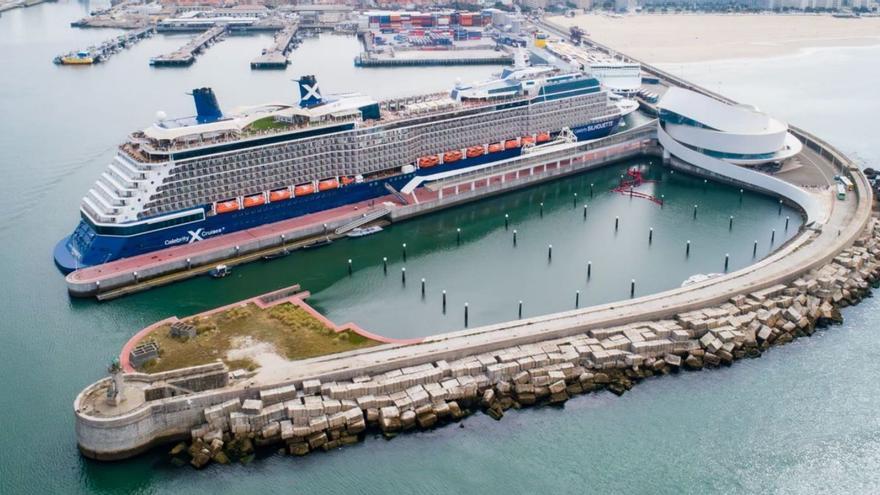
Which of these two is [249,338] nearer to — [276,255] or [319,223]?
[276,255]

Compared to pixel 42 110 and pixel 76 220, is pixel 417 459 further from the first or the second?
pixel 42 110

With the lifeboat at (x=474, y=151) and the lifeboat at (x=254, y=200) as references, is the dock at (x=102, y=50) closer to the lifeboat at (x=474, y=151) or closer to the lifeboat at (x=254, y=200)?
the lifeboat at (x=474, y=151)

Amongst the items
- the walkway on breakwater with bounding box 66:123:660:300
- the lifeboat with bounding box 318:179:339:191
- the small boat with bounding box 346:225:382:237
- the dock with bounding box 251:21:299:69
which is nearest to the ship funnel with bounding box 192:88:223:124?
the walkway on breakwater with bounding box 66:123:660:300

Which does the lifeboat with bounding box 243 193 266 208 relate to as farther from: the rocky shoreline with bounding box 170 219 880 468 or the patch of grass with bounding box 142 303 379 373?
the rocky shoreline with bounding box 170 219 880 468

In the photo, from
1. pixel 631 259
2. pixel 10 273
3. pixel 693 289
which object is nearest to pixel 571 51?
pixel 631 259

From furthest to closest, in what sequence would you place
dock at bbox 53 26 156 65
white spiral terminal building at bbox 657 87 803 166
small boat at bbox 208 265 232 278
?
1. dock at bbox 53 26 156 65
2. white spiral terminal building at bbox 657 87 803 166
3. small boat at bbox 208 265 232 278
